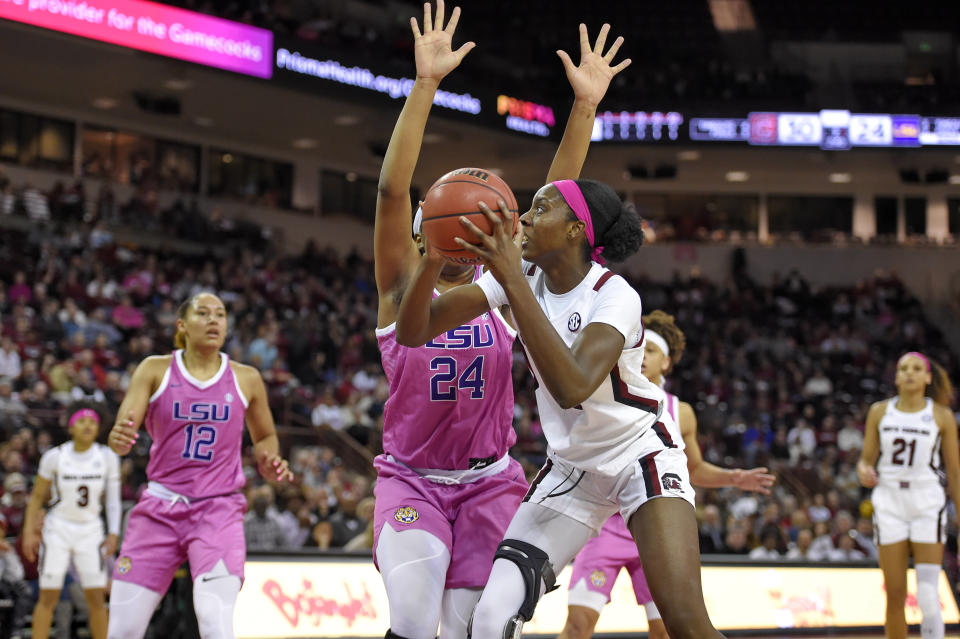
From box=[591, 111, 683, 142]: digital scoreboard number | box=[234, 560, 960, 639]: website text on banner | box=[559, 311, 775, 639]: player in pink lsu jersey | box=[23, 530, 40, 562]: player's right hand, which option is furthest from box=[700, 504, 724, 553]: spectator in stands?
box=[591, 111, 683, 142]: digital scoreboard number

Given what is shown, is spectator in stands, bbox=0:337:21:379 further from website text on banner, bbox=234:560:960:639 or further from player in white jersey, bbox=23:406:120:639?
website text on banner, bbox=234:560:960:639

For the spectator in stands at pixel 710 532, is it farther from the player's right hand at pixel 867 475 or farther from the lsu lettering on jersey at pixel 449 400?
the lsu lettering on jersey at pixel 449 400

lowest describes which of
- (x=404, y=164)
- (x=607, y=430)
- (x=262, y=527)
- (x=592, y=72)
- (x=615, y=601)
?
(x=615, y=601)

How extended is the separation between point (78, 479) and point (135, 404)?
11.5ft

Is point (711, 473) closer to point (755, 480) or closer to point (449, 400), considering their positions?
point (755, 480)

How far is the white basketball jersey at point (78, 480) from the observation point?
8758mm

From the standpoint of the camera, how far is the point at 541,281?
421 centimetres

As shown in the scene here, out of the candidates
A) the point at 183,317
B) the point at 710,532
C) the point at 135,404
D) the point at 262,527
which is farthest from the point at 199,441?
the point at 710,532

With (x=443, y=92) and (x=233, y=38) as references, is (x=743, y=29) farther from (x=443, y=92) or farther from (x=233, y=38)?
(x=233, y=38)

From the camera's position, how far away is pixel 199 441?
18.9ft

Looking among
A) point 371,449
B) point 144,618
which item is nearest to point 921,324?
point 371,449

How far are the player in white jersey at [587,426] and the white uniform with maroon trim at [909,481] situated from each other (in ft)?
13.4

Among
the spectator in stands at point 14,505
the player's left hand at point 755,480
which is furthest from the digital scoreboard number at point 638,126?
the player's left hand at point 755,480

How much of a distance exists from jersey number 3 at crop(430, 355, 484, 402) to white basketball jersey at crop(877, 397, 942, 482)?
180 inches
